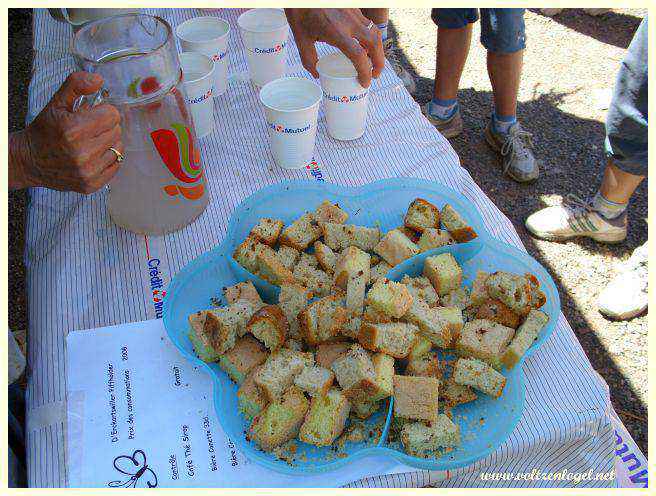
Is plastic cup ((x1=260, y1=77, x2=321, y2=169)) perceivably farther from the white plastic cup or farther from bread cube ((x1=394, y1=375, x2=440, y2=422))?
bread cube ((x1=394, y1=375, x2=440, y2=422))

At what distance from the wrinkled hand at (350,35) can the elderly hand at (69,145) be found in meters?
0.66

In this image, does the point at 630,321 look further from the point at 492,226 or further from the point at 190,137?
the point at 190,137

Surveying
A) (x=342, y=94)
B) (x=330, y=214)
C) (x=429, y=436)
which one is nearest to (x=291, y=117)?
(x=342, y=94)

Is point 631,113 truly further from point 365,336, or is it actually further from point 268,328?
point 268,328

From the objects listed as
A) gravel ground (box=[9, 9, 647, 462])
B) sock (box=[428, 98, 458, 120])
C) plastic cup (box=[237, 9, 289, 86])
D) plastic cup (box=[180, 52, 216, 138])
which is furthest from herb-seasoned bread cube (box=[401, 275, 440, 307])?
sock (box=[428, 98, 458, 120])

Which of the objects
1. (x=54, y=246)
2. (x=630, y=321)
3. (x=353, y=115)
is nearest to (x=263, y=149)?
(x=353, y=115)

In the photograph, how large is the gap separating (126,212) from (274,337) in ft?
1.81

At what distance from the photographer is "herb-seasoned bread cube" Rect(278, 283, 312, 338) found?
3.54ft

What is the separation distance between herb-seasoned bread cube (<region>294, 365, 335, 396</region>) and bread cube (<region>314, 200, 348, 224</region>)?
395 mm

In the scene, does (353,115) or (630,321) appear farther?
(630,321)

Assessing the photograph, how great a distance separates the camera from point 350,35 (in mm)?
1465

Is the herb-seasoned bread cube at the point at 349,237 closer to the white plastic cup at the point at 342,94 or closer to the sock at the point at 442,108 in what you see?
the white plastic cup at the point at 342,94

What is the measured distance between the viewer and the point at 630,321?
2145mm

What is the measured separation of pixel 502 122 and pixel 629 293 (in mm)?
1056
